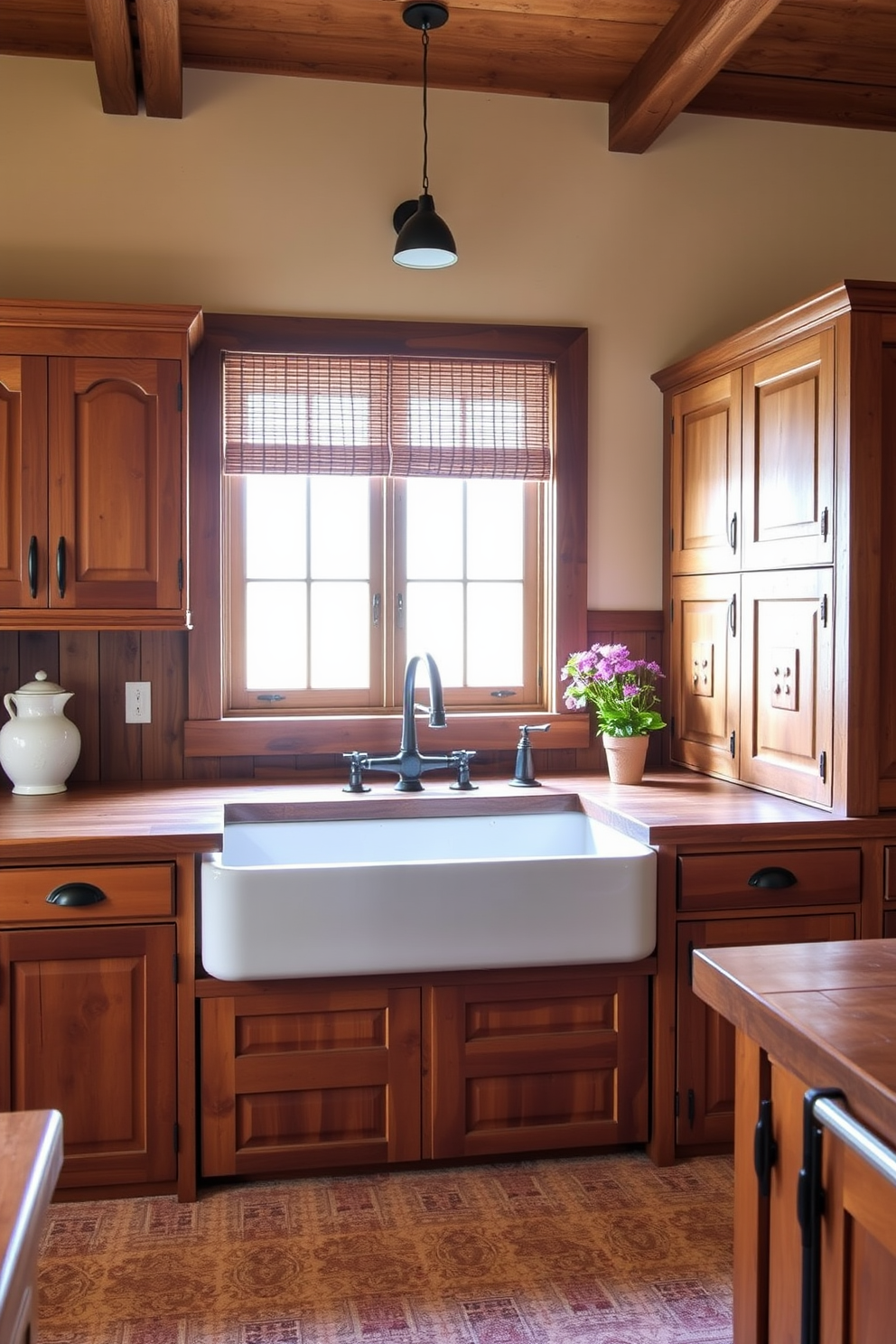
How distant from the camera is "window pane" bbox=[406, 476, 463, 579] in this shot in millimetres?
3389

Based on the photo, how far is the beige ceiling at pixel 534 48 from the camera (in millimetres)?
2842

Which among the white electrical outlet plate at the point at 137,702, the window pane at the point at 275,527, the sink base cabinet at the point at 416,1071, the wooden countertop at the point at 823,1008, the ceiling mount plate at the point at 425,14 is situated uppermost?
the ceiling mount plate at the point at 425,14

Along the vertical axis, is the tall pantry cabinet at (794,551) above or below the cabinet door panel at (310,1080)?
above

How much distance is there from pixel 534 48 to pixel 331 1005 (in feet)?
8.20

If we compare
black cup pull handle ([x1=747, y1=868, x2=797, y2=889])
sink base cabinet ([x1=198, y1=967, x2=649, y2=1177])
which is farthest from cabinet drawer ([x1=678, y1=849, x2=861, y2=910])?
sink base cabinet ([x1=198, y1=967, x2=649, y2=1177])

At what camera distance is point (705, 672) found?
3223 millimetres

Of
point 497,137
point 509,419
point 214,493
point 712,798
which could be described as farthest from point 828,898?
point 497,137

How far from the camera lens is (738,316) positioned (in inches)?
137

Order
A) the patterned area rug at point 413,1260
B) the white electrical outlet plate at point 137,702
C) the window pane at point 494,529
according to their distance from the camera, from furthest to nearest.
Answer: the window pane at point 494,529 → the white electrical outlet plate at point 137,702 → the patterned area rug at point 413,1260

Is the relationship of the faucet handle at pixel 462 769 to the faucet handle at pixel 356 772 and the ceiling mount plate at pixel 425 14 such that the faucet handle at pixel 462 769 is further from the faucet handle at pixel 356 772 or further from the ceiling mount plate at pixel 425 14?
the ceiling mount plate at pixel 425 14

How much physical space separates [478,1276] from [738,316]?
2.67 meters

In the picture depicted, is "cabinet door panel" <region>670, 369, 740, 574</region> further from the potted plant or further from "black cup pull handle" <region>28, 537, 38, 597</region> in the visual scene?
"black cup pull handle" <region>28, 537, 38, 597</region>

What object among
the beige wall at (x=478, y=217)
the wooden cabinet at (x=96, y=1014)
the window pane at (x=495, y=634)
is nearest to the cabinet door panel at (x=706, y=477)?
the beige wall at (x=478, y=217)

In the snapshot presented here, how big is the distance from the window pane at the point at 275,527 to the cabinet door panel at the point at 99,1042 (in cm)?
119
